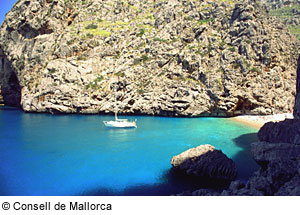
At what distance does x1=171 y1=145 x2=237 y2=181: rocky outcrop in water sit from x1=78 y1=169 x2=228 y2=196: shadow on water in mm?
571

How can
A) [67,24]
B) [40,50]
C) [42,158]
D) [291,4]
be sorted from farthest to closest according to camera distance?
[291,4], [67,24], [40,50], [42,158]

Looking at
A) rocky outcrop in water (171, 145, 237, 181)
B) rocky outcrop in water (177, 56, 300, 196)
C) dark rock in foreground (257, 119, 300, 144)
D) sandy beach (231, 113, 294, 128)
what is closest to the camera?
rocky outcrop in water (177, 56, 300, 196)

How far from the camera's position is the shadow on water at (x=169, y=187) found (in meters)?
14.6

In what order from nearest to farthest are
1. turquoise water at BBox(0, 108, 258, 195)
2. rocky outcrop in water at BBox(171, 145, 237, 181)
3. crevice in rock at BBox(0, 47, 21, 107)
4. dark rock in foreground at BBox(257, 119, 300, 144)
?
turquoise water at BBox(0, 108, 258, 195) < rocky outcrop in water at BBox(171, 145, 237, 181) < dark rock in foreground at BBox(257, 119, 300, 144) < crevice in rock at BBox(0, 47, 21, 107)

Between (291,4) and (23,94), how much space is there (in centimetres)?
12141

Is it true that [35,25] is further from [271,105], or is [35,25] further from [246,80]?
[271,105]

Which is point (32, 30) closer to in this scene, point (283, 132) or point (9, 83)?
point (9, 83)

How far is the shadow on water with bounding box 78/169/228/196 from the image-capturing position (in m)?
14.6

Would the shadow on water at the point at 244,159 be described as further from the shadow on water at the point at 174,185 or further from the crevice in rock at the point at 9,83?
the crevice in rock at the point at 9,83

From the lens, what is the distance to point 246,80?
48281mm

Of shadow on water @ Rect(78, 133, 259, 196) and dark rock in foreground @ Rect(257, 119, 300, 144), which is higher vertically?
dark rock in foreground @ Rect(257, 119, 300, 144)

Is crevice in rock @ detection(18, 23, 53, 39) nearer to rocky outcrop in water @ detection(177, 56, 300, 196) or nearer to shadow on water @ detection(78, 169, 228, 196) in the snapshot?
shadow on water @ detection(78, 169, 228, 196)

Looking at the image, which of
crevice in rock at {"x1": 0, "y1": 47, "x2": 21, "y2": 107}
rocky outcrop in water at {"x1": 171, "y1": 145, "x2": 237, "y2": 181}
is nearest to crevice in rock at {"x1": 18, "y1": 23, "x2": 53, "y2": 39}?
crevice in rock at {"x1": 0, "y1": 47, "x2": 21, "y2": 107}
